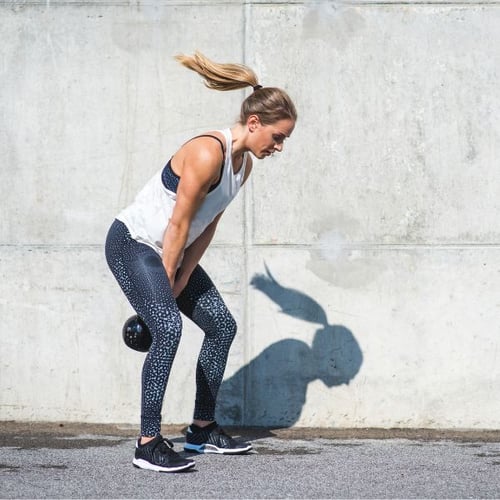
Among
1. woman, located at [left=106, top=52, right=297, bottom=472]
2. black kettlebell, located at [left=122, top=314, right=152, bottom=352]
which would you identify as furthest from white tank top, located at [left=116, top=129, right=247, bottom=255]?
black kettlebell, located at [left=122, top=314, right=152, bottom=352]

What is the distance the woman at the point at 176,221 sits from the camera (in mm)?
4805

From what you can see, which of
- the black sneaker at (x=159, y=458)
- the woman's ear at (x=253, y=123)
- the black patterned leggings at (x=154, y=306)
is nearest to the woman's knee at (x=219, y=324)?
the black patterned leggings at (x=154, y=306)

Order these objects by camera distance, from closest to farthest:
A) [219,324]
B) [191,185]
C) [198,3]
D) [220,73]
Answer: [191,185] < [220,73] < [219,324] < [198,3]

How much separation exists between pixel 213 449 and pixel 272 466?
438 mm

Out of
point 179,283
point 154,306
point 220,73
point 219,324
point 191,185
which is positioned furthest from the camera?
point 219,324

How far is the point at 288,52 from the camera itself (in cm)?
606

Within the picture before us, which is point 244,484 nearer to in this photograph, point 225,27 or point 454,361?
point 454,361

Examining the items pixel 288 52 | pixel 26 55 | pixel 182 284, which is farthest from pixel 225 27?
pixel 182 284

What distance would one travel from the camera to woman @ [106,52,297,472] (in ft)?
15.8

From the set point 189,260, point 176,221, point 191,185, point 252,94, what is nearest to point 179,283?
point 189,260

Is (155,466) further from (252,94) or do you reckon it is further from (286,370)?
(252,94)

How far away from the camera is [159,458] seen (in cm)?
481

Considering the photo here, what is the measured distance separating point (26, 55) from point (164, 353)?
2.08 metres

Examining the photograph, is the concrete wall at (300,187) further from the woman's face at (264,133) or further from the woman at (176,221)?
the woman's face at (264,133)
